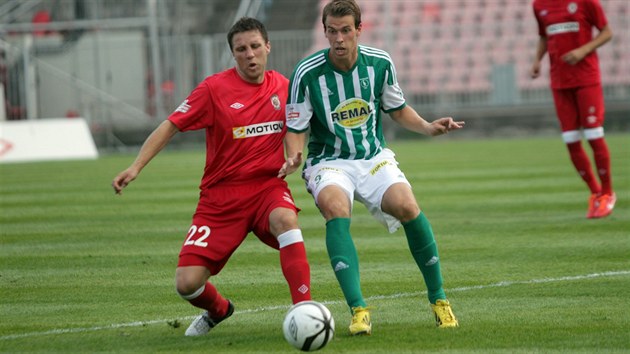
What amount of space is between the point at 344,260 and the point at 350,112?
0.94m

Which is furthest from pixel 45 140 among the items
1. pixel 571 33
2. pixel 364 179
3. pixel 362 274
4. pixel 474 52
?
pixel 364 179

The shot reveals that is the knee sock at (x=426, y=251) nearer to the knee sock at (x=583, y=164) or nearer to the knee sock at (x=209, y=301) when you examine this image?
the knee sock at (x=209, y=301)

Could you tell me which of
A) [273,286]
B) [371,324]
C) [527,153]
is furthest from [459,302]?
[527,153]

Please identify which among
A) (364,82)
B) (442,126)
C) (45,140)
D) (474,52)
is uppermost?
(364,82)

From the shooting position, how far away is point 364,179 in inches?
256

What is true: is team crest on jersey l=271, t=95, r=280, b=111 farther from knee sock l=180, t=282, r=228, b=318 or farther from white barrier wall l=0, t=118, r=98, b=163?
white barrier wall l=0, t=118, r=98, b=163

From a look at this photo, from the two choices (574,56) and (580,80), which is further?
(580,80)

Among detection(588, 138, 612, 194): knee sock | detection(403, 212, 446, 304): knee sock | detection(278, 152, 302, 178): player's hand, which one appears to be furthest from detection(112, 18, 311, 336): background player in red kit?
detection(588, 138, 612, 194): knee sock

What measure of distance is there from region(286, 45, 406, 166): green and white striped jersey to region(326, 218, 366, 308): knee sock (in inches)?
22.1

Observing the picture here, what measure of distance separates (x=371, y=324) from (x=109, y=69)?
910 inches

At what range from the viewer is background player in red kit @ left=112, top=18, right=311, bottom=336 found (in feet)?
20.7

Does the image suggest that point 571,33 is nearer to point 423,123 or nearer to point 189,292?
point 423,123

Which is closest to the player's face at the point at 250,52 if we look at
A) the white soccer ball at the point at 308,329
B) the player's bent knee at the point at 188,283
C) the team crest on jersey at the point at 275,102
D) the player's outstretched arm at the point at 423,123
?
the team crest on jersey at the point at 275,102

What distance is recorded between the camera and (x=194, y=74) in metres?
28.2
